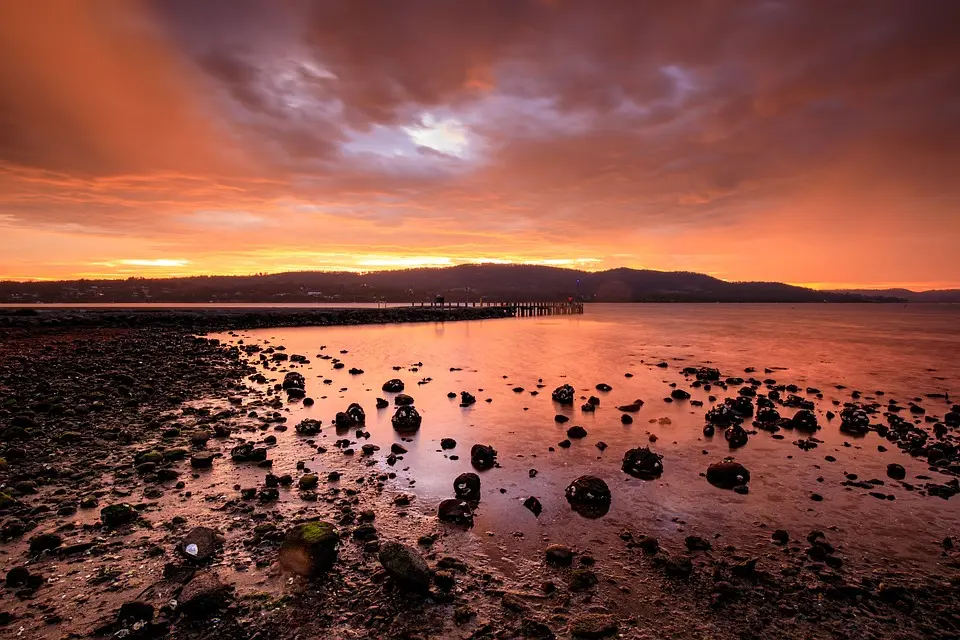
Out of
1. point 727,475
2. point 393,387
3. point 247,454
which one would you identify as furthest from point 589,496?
point 393,387

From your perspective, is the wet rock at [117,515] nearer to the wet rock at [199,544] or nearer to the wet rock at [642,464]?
the wet rock at [199,544]

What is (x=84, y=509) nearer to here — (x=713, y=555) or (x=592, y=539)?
(x=592, y=539)

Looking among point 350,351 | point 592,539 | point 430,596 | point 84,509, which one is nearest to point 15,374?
point 84,509

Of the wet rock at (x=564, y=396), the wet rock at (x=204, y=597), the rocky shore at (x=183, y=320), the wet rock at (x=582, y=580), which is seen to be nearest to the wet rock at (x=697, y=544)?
the wet rock at (x=582, y=580)

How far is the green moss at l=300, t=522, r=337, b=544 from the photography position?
724 centimetres

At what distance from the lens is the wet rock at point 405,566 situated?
669cm

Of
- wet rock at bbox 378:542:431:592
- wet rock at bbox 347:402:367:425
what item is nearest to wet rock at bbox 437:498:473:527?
wet rock at bbox 378:542:431:592

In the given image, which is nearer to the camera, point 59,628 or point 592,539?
point 59,628

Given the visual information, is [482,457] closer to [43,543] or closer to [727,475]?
[727,475]

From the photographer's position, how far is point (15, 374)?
20859mm

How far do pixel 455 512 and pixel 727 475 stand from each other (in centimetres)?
761

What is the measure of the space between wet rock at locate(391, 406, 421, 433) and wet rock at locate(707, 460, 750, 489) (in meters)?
9.63

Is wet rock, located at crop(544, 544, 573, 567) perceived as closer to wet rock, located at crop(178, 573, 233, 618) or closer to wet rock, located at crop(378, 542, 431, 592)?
wet rock, located at crop(378, 542, 431, 592)

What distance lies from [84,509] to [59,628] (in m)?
3.91
